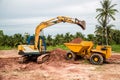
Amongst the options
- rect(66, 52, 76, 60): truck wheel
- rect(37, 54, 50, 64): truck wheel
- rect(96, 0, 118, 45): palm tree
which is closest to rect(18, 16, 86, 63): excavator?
rect(37, 54, 50, 64): truck wheel

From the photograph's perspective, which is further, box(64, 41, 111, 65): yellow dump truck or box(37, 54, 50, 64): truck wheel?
box(37, 54, 50, 64): truck wheel

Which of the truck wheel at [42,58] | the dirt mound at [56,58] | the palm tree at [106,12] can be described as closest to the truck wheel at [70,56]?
the dirt mound at [56,58]

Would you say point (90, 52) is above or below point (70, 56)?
above

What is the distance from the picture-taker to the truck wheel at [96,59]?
18.1 m

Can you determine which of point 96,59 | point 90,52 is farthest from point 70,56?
point 96,59

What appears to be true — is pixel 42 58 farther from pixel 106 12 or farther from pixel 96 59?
pixel 106 12

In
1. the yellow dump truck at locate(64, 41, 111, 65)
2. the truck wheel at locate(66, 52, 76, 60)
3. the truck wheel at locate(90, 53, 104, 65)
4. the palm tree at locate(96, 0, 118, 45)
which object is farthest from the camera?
the palm tree at locate(96, 0, 118, 45)

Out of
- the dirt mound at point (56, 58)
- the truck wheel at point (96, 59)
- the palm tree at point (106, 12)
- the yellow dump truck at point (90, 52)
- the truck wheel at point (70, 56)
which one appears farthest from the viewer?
the palm tree at point (106, 12)

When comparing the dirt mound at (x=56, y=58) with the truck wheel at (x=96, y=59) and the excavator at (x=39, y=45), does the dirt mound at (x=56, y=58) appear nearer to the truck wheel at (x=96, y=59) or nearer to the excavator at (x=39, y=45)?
the excavator at (x=39, y=45)

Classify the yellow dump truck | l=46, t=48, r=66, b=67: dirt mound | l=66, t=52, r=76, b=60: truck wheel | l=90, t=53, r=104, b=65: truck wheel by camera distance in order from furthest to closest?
1. l=66, t=52, r=76, b=60: truck wheel
2. l=46, t=48, r=66, b=67: dirt mound
3. the yellow dump truck
4. l=90, t=53, r=104, b=65: truck wheel

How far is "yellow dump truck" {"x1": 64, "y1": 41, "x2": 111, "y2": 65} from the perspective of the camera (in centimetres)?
1833

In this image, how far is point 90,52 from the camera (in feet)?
63.1

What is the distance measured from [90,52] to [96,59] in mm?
1048

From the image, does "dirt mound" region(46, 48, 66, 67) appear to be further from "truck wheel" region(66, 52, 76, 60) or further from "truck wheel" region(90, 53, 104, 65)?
"truck wheel" region(90, 53, 104, 65)
